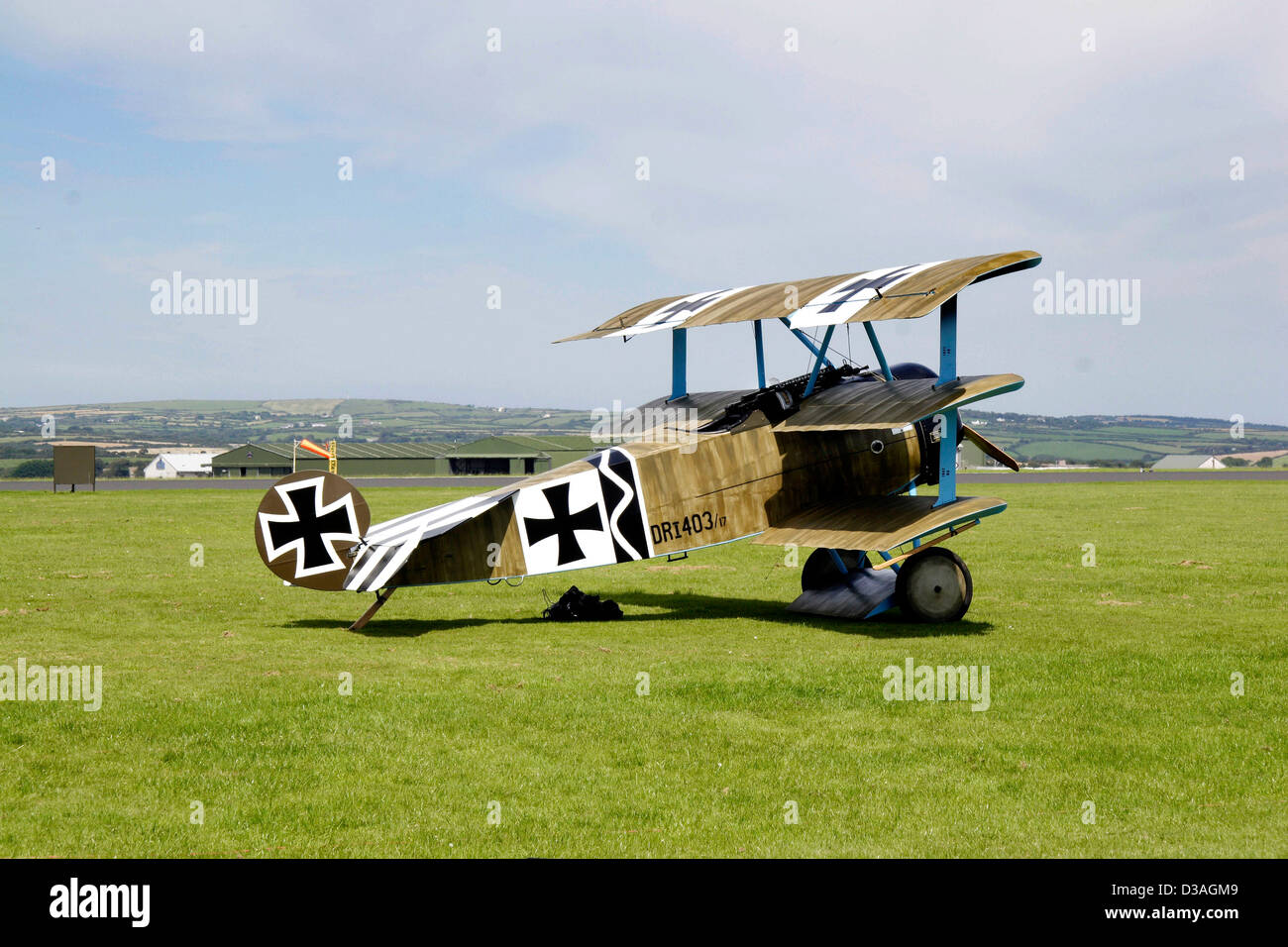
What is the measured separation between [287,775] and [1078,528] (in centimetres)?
2643

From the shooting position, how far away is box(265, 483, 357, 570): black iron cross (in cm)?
1326

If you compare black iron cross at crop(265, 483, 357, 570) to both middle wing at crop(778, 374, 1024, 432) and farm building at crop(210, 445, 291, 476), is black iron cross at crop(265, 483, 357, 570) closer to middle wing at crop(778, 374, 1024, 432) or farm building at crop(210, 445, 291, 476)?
middle wing at crop(778, 374, 1024, 432)

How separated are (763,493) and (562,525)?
3.30 meters

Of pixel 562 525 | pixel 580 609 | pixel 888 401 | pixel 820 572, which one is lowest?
pixel 580 609

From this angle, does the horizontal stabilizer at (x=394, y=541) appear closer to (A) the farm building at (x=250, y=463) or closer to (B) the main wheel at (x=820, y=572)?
(B) the main wheel at (x=820, y=572)

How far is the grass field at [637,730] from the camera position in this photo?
264 inches

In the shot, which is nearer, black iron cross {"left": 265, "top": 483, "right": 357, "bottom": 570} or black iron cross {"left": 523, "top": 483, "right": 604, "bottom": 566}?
black iron cross {"left": 265, "top": 483, "right": 357, "bottom": 570}

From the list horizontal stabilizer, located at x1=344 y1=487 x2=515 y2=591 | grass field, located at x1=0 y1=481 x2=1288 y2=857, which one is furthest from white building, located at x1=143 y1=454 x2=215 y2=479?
horizontal stabilizer, located at x1=344 y1=487 x2=515 y2=591

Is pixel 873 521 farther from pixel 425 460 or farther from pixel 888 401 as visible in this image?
pixel 425 460

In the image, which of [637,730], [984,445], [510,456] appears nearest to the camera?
[637,730]

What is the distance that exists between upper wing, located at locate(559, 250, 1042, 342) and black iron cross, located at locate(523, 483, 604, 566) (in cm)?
363

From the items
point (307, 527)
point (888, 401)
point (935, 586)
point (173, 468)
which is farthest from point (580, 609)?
point (173, 468)

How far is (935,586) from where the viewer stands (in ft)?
48.1
